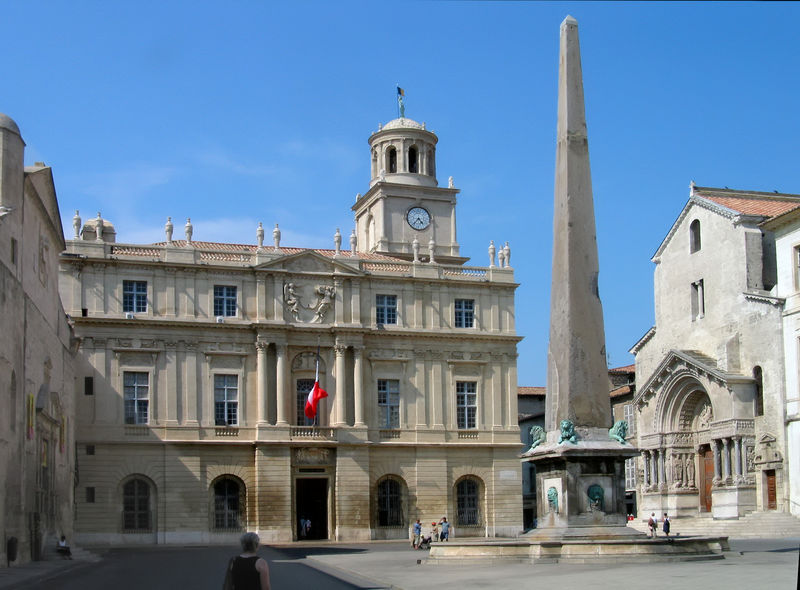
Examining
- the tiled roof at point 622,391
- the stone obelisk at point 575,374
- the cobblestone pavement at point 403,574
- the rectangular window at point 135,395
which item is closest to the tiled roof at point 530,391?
the tiled roof at point 622,391

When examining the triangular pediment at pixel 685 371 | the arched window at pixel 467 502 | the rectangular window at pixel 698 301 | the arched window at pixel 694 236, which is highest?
the arched window at pixel 694 236

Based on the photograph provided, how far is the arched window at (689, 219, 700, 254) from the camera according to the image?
164 feet

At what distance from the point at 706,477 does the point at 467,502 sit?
11163 millimetres

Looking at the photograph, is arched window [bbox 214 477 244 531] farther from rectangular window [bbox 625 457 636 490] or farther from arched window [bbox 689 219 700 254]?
arched window [bbox 689 219 700 254]

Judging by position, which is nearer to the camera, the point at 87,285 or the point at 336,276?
the point at 87,285

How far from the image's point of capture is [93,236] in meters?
53.0

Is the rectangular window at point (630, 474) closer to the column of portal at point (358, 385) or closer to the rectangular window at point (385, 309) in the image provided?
the rectangular window at point (385, 309)

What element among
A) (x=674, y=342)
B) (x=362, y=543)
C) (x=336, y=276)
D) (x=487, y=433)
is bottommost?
(x=362, y=543)

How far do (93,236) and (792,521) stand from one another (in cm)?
3283

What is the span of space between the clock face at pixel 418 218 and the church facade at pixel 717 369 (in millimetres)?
14114

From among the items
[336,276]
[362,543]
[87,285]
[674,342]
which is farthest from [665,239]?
[87,285]

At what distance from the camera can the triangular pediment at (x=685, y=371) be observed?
44.6 meters

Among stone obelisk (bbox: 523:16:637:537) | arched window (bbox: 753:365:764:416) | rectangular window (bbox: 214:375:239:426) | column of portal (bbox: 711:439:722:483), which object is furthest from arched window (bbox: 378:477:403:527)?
stone obelisk (bbox: 523:16:637:537)

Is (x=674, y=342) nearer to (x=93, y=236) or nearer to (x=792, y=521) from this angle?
(x=792, y=521)
